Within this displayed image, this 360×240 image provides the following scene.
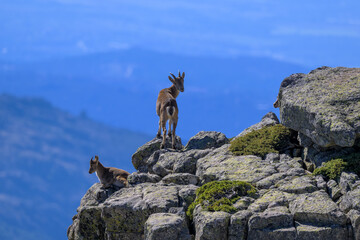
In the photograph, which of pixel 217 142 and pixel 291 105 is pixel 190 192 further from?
pixel 217 142

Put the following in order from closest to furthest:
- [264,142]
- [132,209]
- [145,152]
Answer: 1. [132,209]
2. [264,142]
3. [145,152]

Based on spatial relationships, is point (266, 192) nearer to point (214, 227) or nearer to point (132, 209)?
point (214, 227)

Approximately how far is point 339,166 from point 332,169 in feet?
0.86

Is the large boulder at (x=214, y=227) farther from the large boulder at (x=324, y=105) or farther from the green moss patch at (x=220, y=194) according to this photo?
the large boulder at (x=324, y=105)

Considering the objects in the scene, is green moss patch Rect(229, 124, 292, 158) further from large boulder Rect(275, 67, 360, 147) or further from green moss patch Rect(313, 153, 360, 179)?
green moss patch Rect(313, 153, 360, 179)

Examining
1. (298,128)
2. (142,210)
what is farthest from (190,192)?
(298,128)

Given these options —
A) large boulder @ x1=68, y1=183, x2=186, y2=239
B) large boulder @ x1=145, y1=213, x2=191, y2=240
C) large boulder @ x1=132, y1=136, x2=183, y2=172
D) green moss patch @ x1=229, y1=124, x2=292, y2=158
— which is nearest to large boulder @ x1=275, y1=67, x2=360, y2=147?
green moss patch @ x1=229, y1=124, x2=292, y2=158

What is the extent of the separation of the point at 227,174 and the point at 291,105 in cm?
374

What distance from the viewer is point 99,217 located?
71.5 feet

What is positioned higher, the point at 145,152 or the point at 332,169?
the point at 145,152

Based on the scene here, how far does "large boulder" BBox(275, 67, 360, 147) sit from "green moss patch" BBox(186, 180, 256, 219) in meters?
3.49

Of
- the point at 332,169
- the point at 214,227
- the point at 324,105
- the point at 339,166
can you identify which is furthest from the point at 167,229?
the point at 324,105

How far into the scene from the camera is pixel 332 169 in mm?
19312

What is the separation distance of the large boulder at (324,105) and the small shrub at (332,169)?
66 centimetres
